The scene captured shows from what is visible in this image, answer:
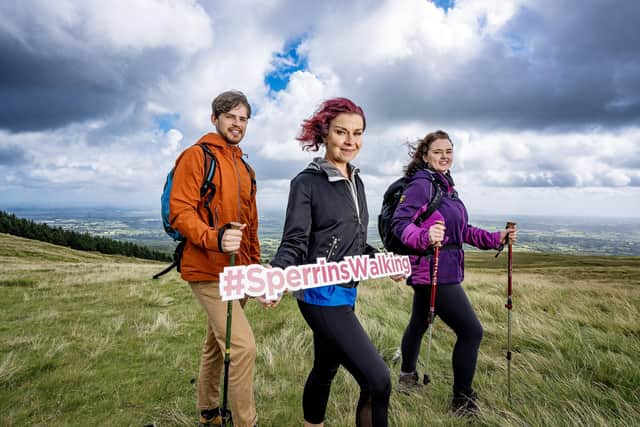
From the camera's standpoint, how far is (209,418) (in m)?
3.25

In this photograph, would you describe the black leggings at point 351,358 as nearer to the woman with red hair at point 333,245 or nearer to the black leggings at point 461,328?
the woman with red hair at point 333,245

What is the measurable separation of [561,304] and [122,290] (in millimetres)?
13372

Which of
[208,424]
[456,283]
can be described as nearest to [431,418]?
[456,283]

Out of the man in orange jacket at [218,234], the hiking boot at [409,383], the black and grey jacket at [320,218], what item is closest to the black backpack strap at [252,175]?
the man in orange jacket at [218,234]

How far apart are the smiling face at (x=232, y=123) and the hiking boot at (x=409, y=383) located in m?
3.44

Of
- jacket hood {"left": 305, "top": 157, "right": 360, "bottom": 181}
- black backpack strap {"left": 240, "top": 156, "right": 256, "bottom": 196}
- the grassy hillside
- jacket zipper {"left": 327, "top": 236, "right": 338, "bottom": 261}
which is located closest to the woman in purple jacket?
the grassy hillside

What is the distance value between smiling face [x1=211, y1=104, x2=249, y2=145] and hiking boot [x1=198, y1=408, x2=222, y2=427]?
272 centimetres

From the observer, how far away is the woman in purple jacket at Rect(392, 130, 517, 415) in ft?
10.8

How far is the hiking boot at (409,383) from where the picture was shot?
390 cm

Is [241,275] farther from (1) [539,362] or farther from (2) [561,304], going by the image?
(2) [561,304]

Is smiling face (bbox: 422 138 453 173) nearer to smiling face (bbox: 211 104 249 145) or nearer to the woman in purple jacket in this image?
the woman in purple jacket

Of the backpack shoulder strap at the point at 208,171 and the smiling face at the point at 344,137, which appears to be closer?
the smiling face at the point at 344,137

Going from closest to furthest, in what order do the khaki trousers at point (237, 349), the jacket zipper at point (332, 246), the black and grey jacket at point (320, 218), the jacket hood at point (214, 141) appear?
the black and grey jacket at point (320, 218), the jacket zipper at point (332, 246), the khaki trousers at point (237, 349), the jacket hood at point (214, 141)

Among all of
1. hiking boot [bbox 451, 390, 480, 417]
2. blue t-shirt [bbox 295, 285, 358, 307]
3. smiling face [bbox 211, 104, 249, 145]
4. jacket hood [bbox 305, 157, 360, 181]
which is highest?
smiling face [bbox 211, 104, 249, 145]
